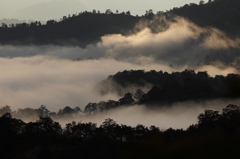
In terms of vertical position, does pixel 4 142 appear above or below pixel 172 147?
above

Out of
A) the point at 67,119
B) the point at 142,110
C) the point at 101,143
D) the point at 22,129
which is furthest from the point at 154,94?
the point at 101,143

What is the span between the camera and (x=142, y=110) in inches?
7805

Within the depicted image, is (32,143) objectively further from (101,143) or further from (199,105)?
(199,105)

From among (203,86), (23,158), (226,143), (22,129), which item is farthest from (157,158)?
(203,86)

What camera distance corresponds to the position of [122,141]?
214ft

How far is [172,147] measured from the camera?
18.0 feet

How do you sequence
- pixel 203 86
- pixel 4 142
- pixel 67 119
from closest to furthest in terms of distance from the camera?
pixel 4 142 < pixel 203 86 < pixel 67 119

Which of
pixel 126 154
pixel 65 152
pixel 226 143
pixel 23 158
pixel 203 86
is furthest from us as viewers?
pixel 203 86

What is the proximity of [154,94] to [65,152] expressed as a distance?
129 meters

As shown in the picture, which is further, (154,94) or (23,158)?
(154,94)

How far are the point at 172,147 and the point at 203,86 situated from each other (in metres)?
174

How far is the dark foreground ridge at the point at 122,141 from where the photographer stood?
5.41 m

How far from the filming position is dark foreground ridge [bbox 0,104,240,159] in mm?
5410

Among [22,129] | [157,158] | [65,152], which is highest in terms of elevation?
[22,129]
